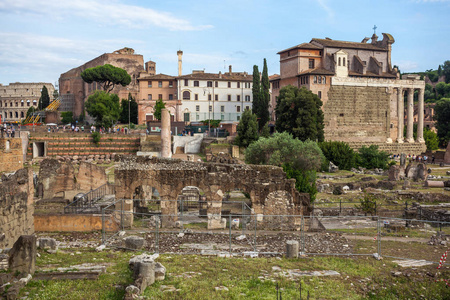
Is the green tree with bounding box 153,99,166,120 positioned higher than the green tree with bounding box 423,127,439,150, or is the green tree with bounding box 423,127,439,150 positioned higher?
the green tree with bounding box 153,99,166,120

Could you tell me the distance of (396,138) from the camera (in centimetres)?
6488

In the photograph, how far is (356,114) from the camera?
61.7 meters

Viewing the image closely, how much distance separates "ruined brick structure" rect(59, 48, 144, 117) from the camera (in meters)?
86.6

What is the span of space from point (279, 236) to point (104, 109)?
167 feet

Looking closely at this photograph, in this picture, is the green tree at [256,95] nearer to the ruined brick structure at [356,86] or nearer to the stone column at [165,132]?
the ruined brick structure at [356,86]

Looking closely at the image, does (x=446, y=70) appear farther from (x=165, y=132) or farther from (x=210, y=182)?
(x=210, y=182)

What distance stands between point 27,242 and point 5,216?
10.5 ft

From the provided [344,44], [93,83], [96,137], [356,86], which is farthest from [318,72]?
[93,83]

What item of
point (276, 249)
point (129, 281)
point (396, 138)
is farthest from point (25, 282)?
point (396, 138)

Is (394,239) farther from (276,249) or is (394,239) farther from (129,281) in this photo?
(129,281)

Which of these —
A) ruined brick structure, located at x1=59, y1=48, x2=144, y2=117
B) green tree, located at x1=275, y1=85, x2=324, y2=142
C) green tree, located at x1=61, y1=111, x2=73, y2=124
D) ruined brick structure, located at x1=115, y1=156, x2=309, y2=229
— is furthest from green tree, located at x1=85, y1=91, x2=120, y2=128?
ruined brick structure, located at x1=115, y1=156, x2=309, y2=229

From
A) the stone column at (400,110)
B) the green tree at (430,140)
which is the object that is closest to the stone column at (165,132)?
the stone column at (400,110)

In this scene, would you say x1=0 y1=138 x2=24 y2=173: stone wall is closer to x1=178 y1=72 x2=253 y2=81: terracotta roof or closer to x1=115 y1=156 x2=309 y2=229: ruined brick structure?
x1=115 y1=156 x2=309 y2=229: ruined brick structure

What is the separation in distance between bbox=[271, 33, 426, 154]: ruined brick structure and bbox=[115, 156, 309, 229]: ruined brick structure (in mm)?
39464
